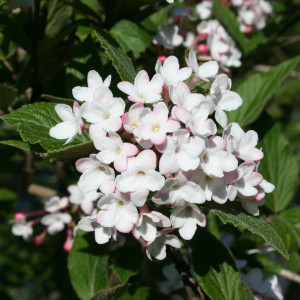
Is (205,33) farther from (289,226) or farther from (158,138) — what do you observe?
(158,138)

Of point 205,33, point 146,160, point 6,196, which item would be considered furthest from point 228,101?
point 6,196

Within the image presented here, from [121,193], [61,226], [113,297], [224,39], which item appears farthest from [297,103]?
[121,193]

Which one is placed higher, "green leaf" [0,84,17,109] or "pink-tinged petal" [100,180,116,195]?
"green leaf" [0,84,17,109]

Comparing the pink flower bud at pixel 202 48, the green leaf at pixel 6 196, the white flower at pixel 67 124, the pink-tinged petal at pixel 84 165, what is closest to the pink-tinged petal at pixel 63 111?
the white flower at pixel 67 124

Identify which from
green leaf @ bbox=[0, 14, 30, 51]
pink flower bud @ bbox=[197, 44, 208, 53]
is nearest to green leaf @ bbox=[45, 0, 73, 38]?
green leaf @ bbox=[0, 14, 30, 51]

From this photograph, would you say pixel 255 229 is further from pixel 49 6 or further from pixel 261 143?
pixel 49 6

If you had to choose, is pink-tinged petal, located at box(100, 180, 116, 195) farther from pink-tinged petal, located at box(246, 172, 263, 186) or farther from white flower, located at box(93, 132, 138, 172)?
pink-tinged petal, located at box(246, 172, 263, 186)
